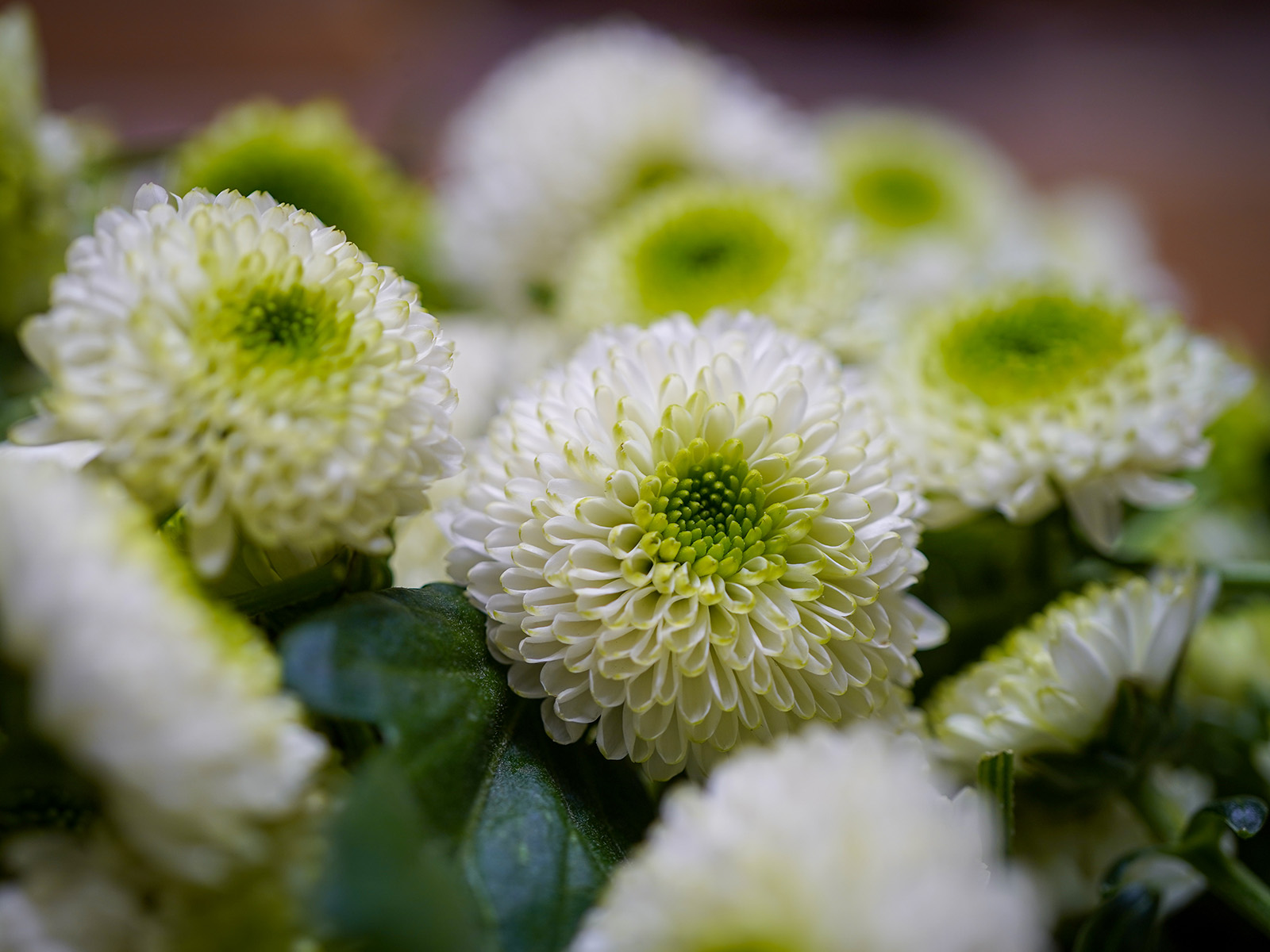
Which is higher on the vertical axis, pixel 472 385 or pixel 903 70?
pixel 903 70

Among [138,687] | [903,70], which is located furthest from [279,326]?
[903,70]

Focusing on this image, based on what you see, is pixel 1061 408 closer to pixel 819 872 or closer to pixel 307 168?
pixel 819 872

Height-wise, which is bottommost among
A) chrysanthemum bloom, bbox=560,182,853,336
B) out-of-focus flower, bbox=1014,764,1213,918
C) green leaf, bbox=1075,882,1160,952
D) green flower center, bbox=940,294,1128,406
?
out-of-focus flower, bbox=1014,764,1213,918

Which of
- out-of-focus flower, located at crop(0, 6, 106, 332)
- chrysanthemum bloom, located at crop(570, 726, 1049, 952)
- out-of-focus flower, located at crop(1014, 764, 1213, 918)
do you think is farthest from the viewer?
out-of-focus flower, located at crop(0, 6, 106, 332)

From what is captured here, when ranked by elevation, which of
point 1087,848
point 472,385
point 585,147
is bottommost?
point 1087,848

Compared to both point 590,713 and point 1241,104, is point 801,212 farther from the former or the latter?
point 1241,104

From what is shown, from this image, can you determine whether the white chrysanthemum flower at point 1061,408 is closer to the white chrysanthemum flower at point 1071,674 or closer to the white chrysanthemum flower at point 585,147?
the white chrysanthemum flower at point 1071,674

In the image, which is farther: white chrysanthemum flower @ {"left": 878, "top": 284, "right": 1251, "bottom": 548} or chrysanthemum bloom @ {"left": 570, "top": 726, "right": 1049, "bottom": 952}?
white chrysanthemum flower @ {"left": 878, "top": 284, "right": 1251, "bottom": 548}

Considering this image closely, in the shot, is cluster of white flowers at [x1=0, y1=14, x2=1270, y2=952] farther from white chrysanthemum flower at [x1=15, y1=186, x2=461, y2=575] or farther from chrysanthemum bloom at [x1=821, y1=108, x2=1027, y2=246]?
chrysanthemum bloom at [x1=821, y1=108, x2=1027, y2=246]

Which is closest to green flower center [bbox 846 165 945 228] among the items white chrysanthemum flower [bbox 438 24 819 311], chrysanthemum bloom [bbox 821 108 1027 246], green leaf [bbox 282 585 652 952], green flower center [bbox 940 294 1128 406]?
chrysanthemum bloom [bbox 821 108 1027 246]
